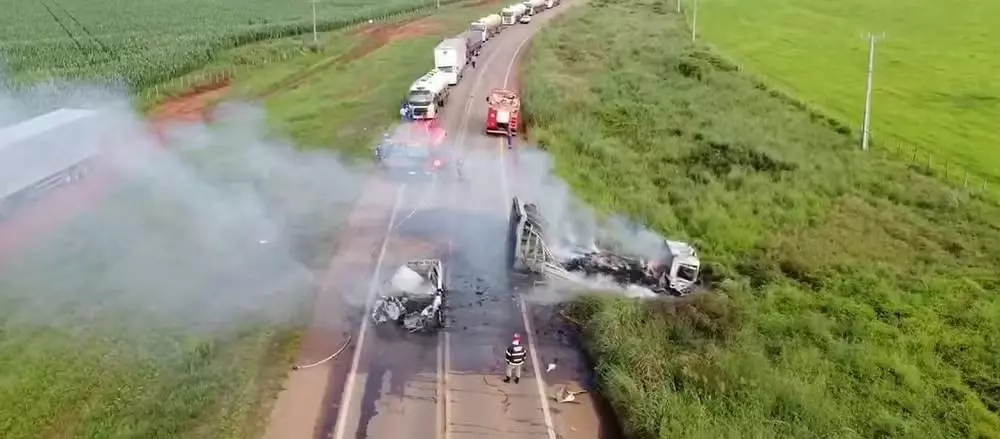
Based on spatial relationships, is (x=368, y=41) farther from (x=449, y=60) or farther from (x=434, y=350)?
(x=434, y=350)

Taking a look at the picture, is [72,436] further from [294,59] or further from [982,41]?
[982,41]

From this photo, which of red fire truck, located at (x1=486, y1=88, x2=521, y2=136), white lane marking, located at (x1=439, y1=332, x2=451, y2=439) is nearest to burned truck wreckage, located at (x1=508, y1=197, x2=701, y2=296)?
white lane marking, located at (x1=439, y1=332, x2=451, y2=439)

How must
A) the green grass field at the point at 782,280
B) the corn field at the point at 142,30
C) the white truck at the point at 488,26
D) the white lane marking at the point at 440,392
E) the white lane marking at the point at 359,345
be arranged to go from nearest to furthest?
the white lane marking at the point at 440,392 → the white lane marking at the point at 359,345 → the green grass field at the point at 782,280 → the corn field at the point at 142,30 → the white truck at the point at 488,26

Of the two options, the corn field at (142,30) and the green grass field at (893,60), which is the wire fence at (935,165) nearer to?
the green grass field at (893,60)

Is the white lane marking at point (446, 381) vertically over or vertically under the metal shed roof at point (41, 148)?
under

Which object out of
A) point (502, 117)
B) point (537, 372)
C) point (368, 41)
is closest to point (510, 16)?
point (368, 41)

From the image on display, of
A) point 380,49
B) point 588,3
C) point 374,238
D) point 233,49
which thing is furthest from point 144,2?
point 374,238

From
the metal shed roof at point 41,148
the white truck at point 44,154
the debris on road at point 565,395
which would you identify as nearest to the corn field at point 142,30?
the white truck at point 44,154
